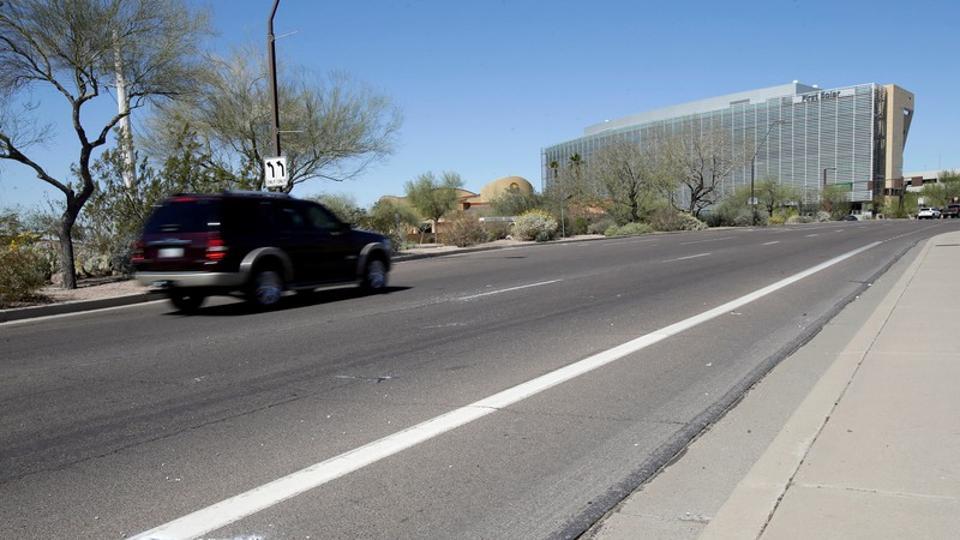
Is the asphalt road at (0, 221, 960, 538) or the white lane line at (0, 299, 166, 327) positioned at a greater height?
the white lane line at (0, 299, 166, 327)

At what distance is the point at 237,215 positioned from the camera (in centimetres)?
1202

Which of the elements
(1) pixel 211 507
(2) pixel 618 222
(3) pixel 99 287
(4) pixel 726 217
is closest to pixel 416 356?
(1) pixel 211 507

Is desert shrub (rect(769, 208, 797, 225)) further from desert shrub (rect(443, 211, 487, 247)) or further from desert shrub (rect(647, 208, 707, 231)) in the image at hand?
desert shrub (rect(443, 211, 487, 247))

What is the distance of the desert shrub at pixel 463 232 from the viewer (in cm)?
3569

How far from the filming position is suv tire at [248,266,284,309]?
12.2 metres

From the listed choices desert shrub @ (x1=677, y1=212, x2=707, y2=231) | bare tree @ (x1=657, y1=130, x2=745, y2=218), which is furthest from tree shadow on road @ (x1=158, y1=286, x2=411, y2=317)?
bare tree @ (x1=657, y1=130, x2=745, y2=218)

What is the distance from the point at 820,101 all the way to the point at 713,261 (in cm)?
10668

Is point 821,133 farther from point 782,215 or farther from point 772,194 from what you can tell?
point 782,215

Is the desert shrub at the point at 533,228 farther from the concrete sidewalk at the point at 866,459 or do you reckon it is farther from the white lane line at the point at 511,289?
the concrete sidewalk at the point at 866,459

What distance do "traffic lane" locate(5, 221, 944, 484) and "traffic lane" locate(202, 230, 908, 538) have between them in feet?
3.77

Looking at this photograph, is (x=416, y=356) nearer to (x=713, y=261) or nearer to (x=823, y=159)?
(x=713, y=261)

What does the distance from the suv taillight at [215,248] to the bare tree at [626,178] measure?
49133 mm

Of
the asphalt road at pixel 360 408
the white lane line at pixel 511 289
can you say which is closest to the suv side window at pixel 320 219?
the asphalt road at pixel 360 408

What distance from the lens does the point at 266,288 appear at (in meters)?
12.3
